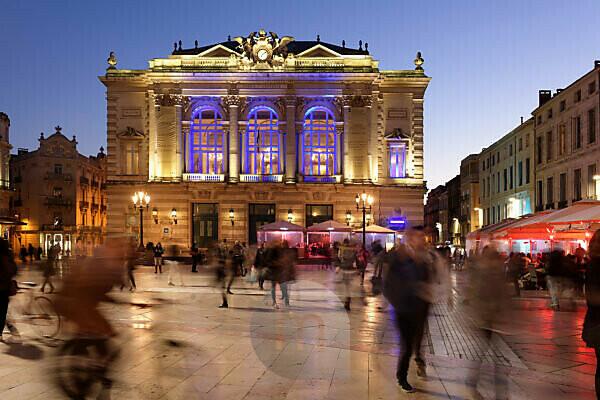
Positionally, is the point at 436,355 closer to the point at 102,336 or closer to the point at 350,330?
the point at 350,330

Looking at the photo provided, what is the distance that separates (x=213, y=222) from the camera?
5006 cm

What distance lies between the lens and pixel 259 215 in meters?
49.9

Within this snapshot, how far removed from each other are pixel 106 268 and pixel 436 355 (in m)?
6.15

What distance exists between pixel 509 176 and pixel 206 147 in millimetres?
27907

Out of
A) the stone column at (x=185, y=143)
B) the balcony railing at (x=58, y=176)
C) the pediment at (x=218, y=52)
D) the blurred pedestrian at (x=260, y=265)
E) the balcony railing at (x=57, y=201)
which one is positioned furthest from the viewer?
the balcony railing at (x=58, y=176)

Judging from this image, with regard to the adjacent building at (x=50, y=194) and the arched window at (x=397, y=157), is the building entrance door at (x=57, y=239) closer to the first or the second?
the adjacent building at (x=50, y=194)

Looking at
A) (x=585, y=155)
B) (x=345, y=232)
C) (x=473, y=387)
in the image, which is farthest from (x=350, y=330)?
(x=585, y=155)

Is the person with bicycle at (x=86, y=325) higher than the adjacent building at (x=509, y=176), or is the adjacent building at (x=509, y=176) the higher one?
the adjacent building at (x=509, y=176)

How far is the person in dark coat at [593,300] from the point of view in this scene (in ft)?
24.0

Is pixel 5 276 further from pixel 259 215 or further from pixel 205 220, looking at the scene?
pixel 205 220

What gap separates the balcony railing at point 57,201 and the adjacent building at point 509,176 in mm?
47246

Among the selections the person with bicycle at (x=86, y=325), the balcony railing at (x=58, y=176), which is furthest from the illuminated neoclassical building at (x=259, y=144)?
the person with bicycle at (x=86, y=325)

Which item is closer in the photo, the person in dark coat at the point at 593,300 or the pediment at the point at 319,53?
the person in dark coat at the point at 593,300

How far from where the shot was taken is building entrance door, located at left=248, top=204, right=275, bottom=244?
49.9 meters
